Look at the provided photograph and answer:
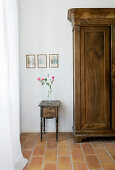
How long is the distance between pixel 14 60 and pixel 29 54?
118cm

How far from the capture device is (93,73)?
2.83 m

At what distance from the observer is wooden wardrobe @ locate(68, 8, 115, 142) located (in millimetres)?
2758

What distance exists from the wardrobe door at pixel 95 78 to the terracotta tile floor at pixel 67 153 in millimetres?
343

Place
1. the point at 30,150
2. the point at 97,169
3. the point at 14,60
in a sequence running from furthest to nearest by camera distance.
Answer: the point at 30,150 < the point at 14,60 < the point at 97,169

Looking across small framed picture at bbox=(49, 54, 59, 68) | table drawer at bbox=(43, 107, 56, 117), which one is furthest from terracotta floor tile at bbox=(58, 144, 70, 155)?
small framed picture at bbox=(49, 54, 59, 68)

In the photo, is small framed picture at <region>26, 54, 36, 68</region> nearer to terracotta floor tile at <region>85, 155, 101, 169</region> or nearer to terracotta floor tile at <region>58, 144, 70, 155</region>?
terracotta floor tile at <region>58, 144, 70, 155</region>

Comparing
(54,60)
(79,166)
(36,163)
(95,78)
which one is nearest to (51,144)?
(36,163)

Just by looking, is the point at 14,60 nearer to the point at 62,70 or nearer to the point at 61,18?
the point at 62,70

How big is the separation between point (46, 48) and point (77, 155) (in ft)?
7.10

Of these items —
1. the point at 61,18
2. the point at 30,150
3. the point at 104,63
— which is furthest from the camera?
the point at 61,18

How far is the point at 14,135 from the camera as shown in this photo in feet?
7.04

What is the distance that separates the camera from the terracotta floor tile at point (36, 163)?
211cm

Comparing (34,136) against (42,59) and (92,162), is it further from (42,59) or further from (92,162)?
(42,59)

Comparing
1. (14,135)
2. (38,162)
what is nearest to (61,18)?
(14,135)
